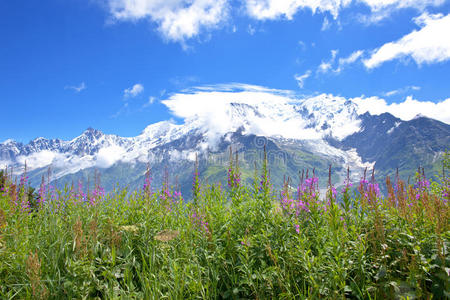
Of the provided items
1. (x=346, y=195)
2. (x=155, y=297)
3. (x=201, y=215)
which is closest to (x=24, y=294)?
(x=155, y=297)

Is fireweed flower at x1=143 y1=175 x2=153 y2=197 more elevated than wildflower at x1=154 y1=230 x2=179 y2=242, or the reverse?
fireweed flower at x1=143 y1=175 x2=153 y2=197

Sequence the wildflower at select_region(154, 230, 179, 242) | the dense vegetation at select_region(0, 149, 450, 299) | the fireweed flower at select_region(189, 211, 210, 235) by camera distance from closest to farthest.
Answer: the dense vegetation at select_region(0, 149, 450, 299), the wildflower at select_region(154, 230, 179, 242), the fireweed flower at select_region(189, 211, 210, 235)

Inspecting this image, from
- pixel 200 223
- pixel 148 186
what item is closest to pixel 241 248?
pixel 200 223

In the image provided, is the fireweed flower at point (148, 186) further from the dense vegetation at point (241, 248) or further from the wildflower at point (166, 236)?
the wildflower at point (166, 236)

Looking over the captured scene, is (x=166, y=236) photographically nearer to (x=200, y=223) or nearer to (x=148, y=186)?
(x=200, y=223)

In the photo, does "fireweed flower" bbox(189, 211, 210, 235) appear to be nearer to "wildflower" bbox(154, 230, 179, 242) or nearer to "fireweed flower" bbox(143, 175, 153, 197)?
"wildflower" bbox(154, 230, 179, 242)

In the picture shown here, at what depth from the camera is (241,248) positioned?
16.7ft

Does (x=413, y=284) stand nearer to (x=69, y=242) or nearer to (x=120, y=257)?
(x=120, y=257)

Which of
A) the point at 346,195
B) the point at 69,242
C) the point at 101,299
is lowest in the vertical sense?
the point at 101,299

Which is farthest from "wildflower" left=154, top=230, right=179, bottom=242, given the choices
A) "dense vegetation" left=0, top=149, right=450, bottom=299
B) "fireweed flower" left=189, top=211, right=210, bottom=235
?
"fireweed flower" left=189, top=211, right=210, bottom=235

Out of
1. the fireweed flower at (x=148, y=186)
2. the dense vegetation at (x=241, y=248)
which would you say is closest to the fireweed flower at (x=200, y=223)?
the dense vegetation at (x=241, y=248)

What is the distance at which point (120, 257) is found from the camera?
5.52 metres

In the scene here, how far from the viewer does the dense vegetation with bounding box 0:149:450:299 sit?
429cm

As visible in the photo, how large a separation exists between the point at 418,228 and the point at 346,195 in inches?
55.6
